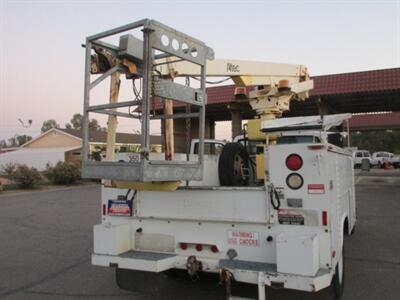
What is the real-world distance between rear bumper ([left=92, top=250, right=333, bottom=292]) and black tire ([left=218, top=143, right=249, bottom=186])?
1.13m

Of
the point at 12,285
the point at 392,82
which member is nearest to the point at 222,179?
the point at 12,285

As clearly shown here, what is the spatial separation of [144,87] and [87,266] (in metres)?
4.12

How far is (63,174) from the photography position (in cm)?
2656

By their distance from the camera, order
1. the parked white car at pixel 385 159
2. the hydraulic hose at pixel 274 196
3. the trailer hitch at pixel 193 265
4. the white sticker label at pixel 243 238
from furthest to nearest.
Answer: the parked white car at pixel 385 159 → the trailer hitch at pixel 193 265 → the white sticker label at pixel 243 238 → the hydraulic hose at pixel 274 196

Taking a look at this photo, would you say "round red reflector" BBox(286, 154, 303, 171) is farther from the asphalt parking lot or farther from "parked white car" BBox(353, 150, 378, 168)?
"parked white car" BBox(353, 150, 378, 168)

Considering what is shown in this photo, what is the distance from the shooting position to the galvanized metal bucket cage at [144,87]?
366 centimetres

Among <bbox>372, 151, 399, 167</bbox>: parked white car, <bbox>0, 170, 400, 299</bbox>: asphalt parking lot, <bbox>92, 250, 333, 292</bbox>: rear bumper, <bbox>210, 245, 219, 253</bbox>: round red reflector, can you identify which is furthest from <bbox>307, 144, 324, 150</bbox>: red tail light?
<bbox>372, 151, 399, 167</bbox>: parked white car

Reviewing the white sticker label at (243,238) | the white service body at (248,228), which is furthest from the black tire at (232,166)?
the white sticker label at (243,238)

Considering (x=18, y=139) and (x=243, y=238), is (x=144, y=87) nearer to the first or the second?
(x=243, y=238)

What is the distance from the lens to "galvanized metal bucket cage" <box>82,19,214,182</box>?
3.66m

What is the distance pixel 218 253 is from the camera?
4484mm

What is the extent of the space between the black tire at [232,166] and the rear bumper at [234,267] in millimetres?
1126

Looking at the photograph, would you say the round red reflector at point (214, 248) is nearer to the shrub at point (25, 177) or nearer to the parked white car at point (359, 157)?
the shrub at point (25, 177)

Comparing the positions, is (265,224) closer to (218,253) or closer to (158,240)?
(218,253)
